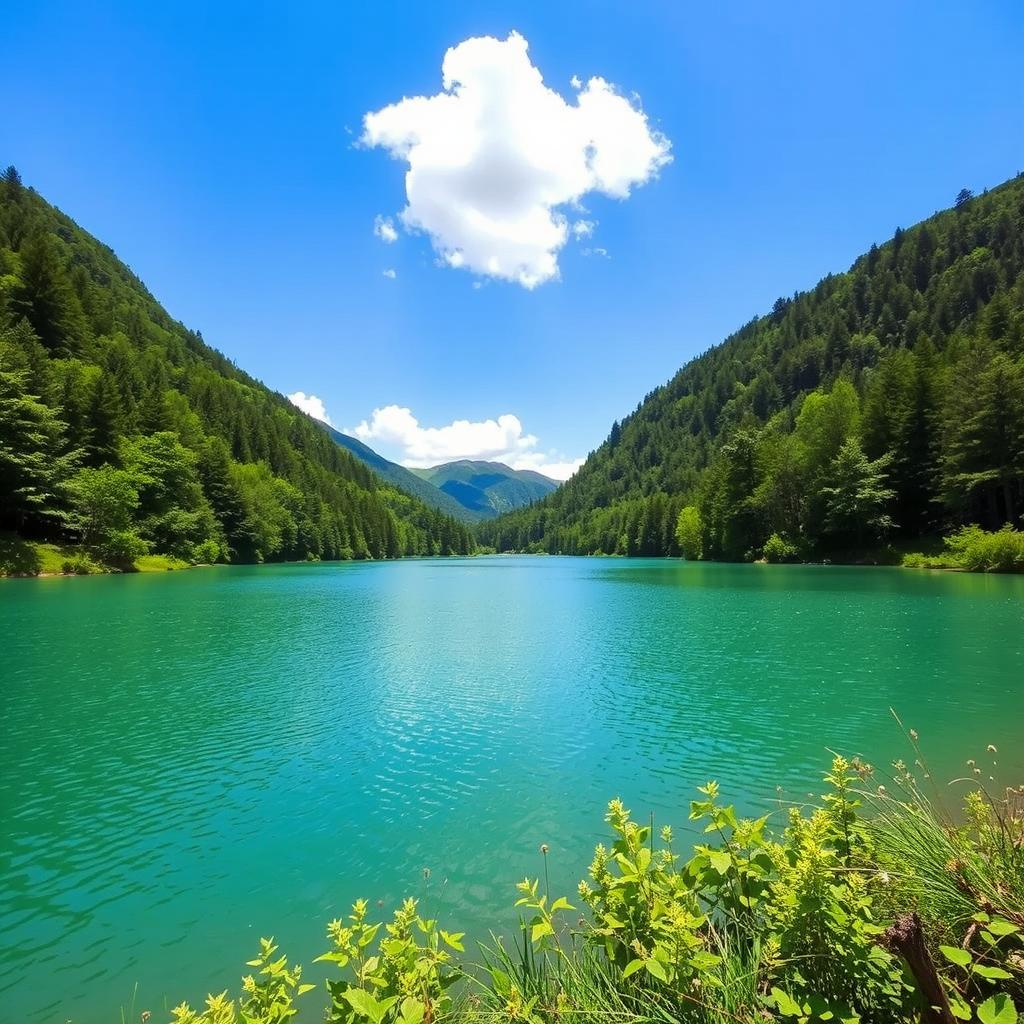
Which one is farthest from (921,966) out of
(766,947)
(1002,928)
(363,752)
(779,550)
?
(779,550)

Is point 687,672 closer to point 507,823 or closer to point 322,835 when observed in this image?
point 507,823

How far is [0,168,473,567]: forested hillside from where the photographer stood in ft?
200

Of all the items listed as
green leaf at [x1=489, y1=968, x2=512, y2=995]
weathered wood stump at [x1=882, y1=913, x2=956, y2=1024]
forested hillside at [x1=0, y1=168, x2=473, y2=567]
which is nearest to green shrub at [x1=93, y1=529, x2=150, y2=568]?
forested hillside at [x1=0, y1=168, x2=473, y2=567]

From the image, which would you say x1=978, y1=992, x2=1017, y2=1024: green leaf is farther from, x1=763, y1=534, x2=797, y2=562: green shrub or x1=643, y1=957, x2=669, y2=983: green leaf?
x1=763, y1=534, x2=797, y2=562: green shrub

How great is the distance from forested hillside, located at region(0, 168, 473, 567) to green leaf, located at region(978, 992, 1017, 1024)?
233ft

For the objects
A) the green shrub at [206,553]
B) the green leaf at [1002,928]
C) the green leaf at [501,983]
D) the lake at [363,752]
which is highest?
the green shrub at [206,553]

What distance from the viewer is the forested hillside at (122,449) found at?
200 ft

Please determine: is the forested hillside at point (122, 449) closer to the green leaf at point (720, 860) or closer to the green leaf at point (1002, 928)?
the green leaf at point (720, 860)

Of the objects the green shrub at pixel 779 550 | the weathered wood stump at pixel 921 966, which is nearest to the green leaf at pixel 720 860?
the weathered wood stump at pixel 921 966

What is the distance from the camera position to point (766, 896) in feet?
14.8

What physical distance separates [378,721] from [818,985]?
14.4m

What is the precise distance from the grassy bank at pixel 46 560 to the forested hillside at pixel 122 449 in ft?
4.88

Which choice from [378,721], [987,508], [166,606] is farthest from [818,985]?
[987,508]

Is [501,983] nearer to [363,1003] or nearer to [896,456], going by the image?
[363,1003]
